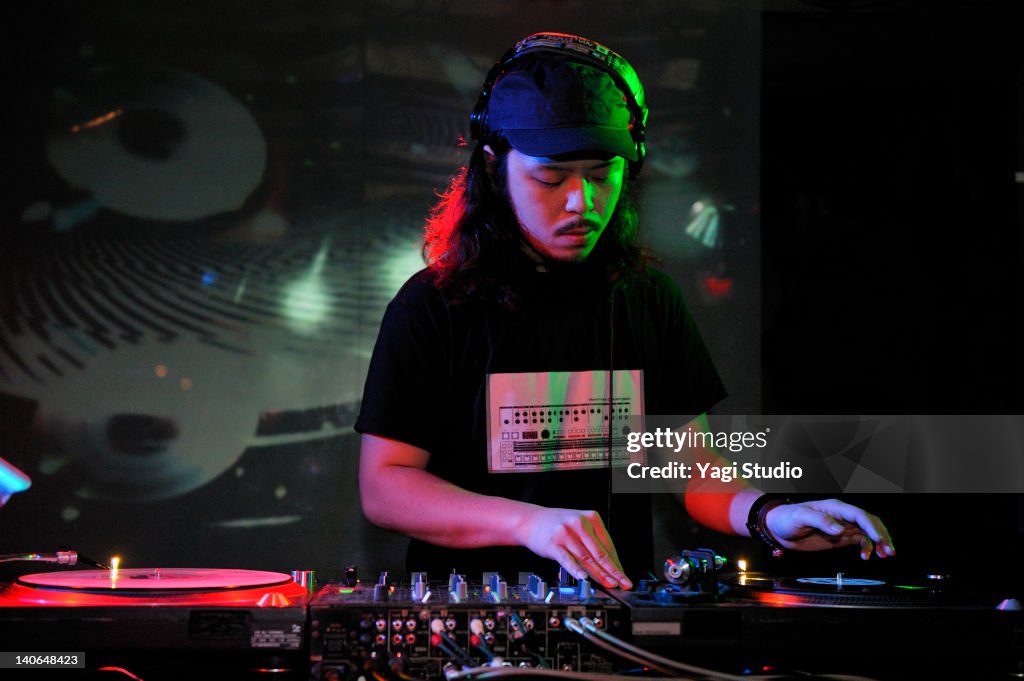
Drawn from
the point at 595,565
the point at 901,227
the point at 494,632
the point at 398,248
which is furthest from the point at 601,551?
the point at 901,227

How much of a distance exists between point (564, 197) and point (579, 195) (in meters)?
0.04

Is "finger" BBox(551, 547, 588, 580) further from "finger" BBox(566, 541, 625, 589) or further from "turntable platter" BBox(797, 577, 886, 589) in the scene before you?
"turntable platter" BBox(797, 577, 886, 589)

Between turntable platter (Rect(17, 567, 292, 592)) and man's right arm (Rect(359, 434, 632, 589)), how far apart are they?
15.5 inches

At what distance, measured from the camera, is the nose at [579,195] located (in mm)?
1978

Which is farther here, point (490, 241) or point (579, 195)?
point (490, 241)

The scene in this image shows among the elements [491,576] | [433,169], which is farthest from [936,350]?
[491,576]

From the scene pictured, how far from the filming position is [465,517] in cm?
181

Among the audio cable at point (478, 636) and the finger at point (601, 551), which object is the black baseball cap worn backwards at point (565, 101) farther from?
the audio cable at point (478, 636)

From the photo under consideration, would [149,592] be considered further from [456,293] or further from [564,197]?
[564,197]

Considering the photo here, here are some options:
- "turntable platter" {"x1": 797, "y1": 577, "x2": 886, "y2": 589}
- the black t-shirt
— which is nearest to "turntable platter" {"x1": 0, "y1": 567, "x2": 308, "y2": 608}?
the black t-shirt

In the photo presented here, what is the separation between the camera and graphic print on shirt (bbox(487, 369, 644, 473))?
2.06 m

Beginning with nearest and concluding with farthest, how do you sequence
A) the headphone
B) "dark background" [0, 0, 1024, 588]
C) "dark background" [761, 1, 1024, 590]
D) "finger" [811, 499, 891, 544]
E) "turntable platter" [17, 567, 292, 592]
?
"turntable platter" [17, 567, 292, 592], "finger" [811, 499, 891, 544], the headphone, "dark background" [0, 0, 1024, 588], "dark background" [761, 1, 1024, 590]

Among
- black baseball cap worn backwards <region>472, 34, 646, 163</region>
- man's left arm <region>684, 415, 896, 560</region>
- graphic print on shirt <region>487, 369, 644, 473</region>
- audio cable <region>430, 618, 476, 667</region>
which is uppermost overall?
black baseball cap worn backwards <region>472, 34, 646, 163</region>

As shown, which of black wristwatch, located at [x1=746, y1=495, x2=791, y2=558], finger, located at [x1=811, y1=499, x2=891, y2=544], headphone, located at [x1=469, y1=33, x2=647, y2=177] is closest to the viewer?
finger, located at [x1=811, y1=499, x2=891, y2=544]
